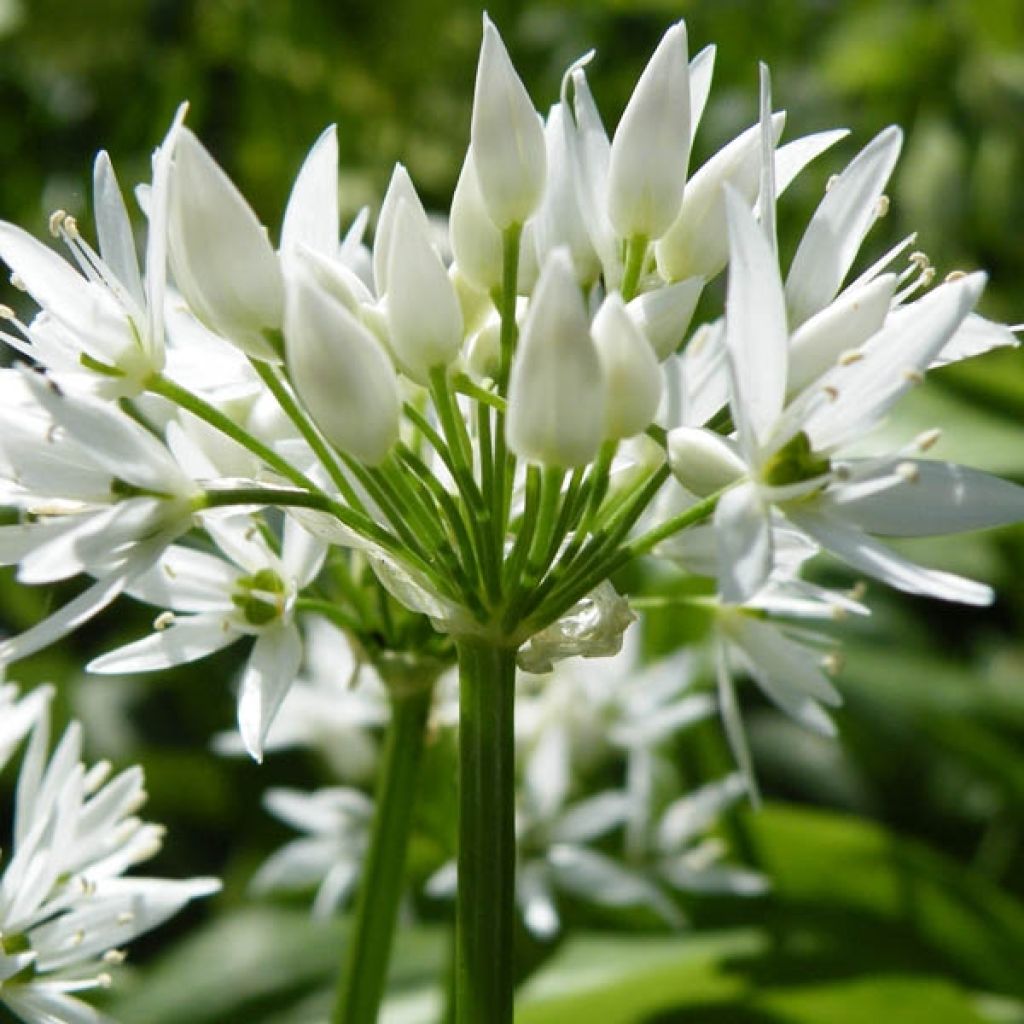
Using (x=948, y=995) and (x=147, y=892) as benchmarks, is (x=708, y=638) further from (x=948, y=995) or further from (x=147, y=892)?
(x=147, y=892)

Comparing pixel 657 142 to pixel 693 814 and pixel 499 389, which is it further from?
pixel 693 814

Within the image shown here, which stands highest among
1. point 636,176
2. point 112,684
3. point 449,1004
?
point 112,684

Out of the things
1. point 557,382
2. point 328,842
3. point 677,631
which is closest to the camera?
point 557,382

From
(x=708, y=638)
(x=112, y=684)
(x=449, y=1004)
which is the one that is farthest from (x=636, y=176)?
(x=112, y=684)

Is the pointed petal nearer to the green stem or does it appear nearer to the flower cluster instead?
the flower cluster

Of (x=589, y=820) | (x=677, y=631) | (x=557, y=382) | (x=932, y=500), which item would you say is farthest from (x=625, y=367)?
(x=677, y=631)

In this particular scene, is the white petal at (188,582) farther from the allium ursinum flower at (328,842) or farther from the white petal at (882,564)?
the allium ursinum flower at (328,842)
